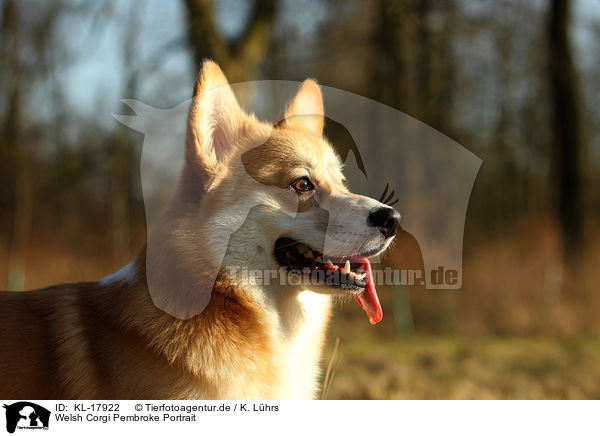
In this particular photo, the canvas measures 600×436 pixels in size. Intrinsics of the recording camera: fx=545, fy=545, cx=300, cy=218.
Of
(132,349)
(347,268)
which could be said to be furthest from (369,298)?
(132,349)

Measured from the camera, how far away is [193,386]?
2.45 metres

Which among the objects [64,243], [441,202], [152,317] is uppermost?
[441,202]

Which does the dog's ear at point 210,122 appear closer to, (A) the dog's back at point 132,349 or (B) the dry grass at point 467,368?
(A) the dog's back at point 132,349

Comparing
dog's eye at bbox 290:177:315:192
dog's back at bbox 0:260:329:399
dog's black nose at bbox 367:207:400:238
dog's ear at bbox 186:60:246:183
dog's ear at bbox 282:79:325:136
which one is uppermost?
dog's ear at bbox 282:79:325:136

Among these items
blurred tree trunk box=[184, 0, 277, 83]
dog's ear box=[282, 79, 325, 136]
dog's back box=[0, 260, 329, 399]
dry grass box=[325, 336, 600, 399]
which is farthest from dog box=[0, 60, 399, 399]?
blurred tree trunk box=[184, 0, 277, 83]

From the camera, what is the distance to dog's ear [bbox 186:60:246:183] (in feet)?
8.41

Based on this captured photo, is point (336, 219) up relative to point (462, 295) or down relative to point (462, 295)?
down

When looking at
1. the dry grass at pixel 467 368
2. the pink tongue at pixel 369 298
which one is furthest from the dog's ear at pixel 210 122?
the dry grass at pixel 467 368

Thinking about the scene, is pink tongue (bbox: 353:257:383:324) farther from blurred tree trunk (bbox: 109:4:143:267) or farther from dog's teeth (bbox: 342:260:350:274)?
blurred tree trunk (bbox: 109:4:143:267)

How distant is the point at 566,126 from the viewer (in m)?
8.29

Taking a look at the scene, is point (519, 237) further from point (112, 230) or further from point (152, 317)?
point (152, 317)
